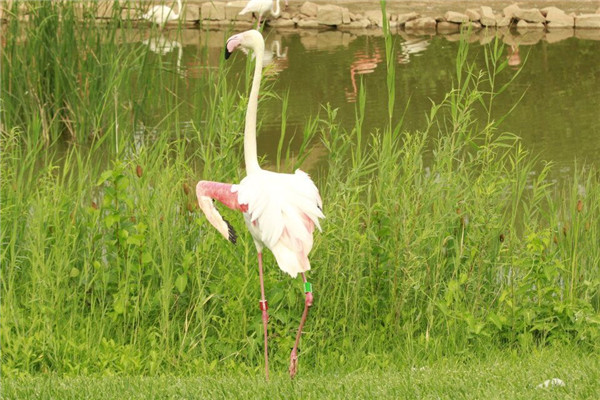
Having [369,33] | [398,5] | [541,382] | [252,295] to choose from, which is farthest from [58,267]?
[398,5]

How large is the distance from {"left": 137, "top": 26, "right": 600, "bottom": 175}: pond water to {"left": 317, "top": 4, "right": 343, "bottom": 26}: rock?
1.05m

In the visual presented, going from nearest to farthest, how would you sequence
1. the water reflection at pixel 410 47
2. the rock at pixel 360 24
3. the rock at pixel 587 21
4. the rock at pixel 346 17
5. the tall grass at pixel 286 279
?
the tall grass at pixel 286 279, the water reflection at pixel 410 47, the rock at pixel 587 21, the rock at pixel 360 24, the rock at pixel 346 17

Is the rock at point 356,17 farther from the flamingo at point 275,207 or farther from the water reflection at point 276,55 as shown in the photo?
the flamingo at point 275,207

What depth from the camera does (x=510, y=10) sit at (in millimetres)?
17156

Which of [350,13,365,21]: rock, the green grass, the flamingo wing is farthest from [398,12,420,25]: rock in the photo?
the flamingo wing

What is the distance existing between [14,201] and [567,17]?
13.2m

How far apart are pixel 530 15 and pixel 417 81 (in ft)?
19.6

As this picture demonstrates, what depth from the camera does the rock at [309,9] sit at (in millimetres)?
18469

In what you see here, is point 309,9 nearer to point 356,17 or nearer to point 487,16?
point 356,17

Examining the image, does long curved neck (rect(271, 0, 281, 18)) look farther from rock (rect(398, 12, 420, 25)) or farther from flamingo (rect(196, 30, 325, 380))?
flamingo (rect(196, 30, 325, 380))

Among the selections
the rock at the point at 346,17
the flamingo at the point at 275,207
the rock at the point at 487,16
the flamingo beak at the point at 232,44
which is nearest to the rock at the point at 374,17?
the rock at the point at 346,17

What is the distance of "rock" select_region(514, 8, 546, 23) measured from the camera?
1697 cm

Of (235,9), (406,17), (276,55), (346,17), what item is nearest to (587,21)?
(406,17)

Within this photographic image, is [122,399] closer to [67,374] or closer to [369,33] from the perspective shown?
[67,374]
